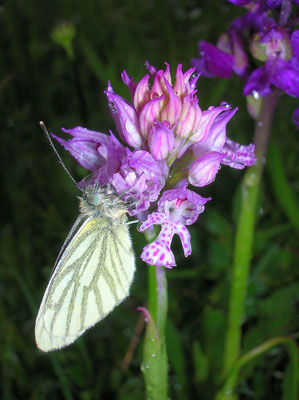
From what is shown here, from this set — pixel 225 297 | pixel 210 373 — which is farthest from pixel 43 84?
pixel 210 373

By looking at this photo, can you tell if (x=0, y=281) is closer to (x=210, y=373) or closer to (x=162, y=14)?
(x=210, y=373)

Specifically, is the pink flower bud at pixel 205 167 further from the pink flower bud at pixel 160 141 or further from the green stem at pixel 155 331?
the green stem at pixel 155 331

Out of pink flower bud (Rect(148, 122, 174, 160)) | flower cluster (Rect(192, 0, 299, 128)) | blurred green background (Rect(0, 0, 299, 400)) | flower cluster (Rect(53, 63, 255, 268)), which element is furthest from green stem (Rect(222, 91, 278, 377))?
pink flower bud (Rect(148, 122, 174, 160))

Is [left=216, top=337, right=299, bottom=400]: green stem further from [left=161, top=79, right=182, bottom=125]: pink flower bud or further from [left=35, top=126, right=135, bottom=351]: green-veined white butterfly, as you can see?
[left=161, top=79, right=182, bottom=125]: pink flower bud

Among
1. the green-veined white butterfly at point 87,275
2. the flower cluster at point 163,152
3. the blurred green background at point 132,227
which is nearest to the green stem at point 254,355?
the blurred green background at point 132,227

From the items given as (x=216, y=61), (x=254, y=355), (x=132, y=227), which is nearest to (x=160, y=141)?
(x=216, y=61)

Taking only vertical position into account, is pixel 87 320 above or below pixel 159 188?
below
